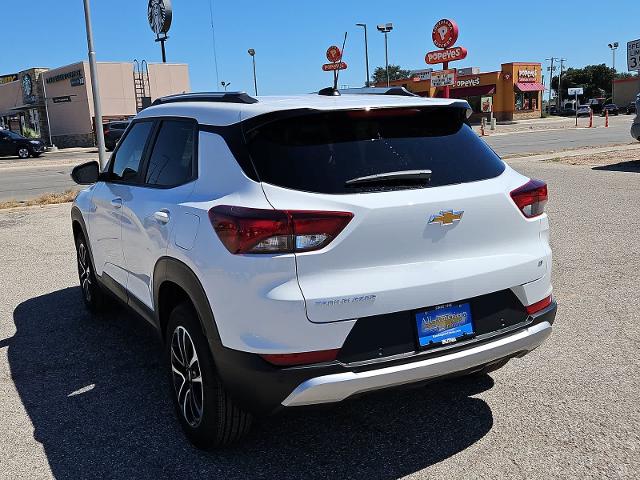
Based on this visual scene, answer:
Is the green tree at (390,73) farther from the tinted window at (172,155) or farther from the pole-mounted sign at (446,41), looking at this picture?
the tinted window at (172,155)

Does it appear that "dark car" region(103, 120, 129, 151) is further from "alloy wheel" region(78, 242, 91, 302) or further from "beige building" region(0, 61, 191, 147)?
"alloy wheel" region(78, 242, 91, 302)

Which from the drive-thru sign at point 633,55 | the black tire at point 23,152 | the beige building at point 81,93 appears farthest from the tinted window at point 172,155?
the beige building at point 81,93

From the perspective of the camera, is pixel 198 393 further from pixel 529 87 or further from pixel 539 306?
pixel 529 87

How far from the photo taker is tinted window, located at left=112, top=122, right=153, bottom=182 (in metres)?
4.15

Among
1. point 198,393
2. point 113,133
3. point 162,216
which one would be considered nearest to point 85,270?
point 162,216

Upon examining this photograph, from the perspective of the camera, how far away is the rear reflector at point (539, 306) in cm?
319

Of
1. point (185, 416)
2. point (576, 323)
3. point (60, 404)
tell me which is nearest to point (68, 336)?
point (60, 404)

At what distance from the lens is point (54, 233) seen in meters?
9.85

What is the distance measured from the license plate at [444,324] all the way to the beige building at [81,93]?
40.7 metres

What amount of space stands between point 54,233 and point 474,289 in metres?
8.52

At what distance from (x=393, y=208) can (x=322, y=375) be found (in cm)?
80

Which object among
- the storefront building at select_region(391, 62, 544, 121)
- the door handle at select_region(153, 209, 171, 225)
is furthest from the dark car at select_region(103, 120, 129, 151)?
the storefront building at select_region(391, 62, 544, 121)

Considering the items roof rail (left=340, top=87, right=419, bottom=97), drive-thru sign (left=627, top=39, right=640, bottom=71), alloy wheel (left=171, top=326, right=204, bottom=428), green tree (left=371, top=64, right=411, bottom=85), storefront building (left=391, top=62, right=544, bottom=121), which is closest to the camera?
alloy wheel (left=171, top=326, right=204, bottom=428)

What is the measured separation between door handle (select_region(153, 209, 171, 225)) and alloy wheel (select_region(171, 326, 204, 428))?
57 cm
